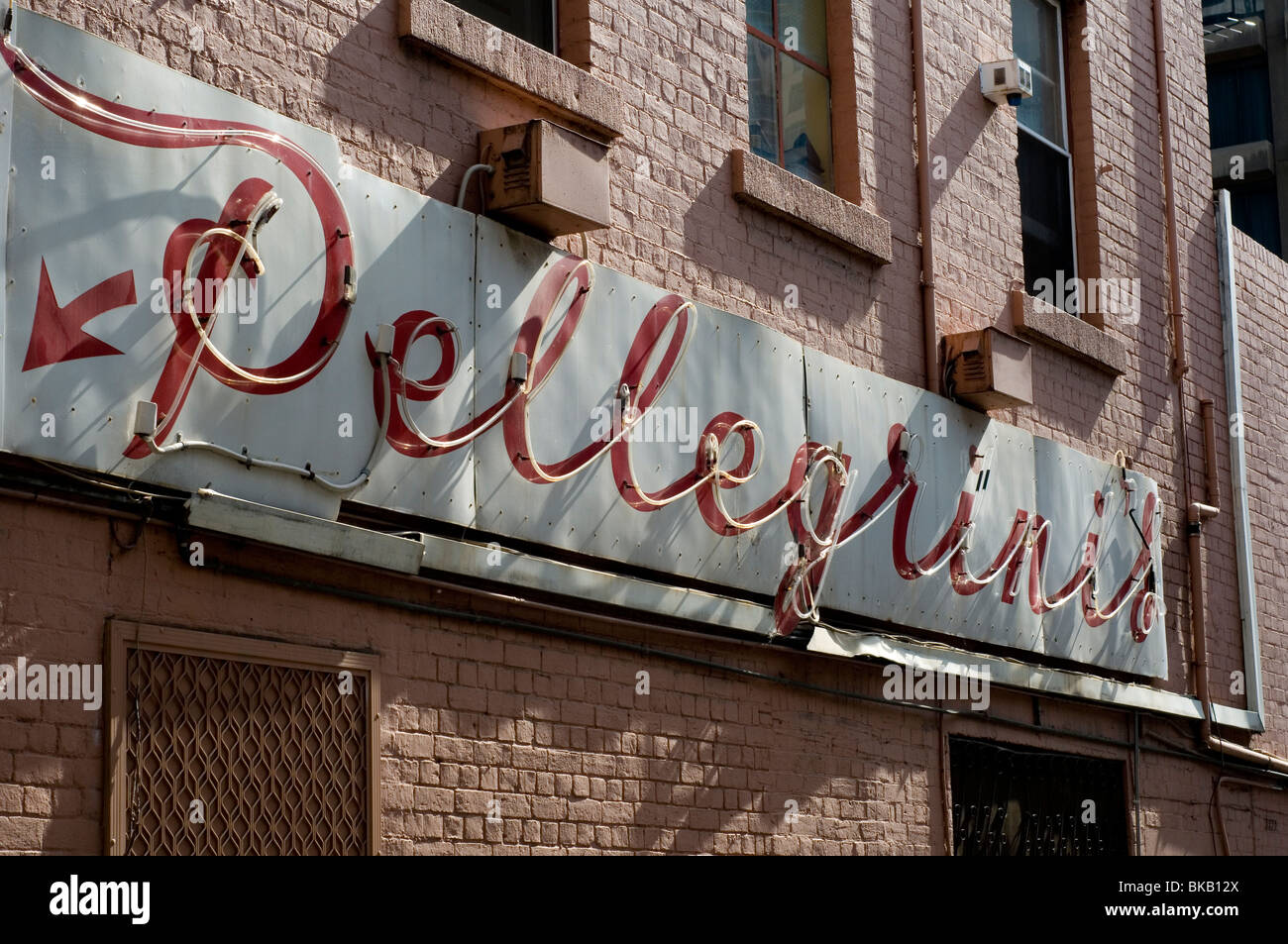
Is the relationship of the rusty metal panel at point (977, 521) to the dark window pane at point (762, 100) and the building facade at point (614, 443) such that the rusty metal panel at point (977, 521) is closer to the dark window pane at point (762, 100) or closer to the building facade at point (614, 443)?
the building facade at point (614, 443)

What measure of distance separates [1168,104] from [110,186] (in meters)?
10.2

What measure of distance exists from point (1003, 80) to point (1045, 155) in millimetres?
1280

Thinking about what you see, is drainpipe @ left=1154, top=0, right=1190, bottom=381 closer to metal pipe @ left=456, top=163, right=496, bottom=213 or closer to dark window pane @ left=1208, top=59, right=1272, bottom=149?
metal pipe @ left=456, top=163, right=496, bottom=213

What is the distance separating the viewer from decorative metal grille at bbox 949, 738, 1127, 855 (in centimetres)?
1114

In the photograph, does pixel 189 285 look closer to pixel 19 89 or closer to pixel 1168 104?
pixel 19 89

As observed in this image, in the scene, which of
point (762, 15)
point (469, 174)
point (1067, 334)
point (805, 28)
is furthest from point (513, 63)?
point (1067, 334)

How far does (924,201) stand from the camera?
11.5 meters

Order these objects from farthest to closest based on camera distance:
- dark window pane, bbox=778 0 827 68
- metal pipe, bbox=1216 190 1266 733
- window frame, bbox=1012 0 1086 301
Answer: metal pipe, bbox=1216 190 1266 733, window frame, bbox=1012 0 1086 301, dark window pane, bbox=778 0 827 68

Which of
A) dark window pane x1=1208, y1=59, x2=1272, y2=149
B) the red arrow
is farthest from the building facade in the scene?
dark window pane x1=1208, y1=59, x2=1272, y2=149

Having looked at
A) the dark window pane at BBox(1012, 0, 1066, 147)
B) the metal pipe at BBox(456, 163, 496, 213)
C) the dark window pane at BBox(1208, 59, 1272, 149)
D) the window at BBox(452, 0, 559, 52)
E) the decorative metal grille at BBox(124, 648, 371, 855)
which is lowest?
the decorative metal grille at BBox(124, 648, 371, 855)

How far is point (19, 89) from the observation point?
6352 mm

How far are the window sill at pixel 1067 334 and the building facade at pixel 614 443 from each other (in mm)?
53

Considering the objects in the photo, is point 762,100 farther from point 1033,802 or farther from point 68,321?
point 68,321

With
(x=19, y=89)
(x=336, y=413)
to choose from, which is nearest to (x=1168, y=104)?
(x=336, y=413)
